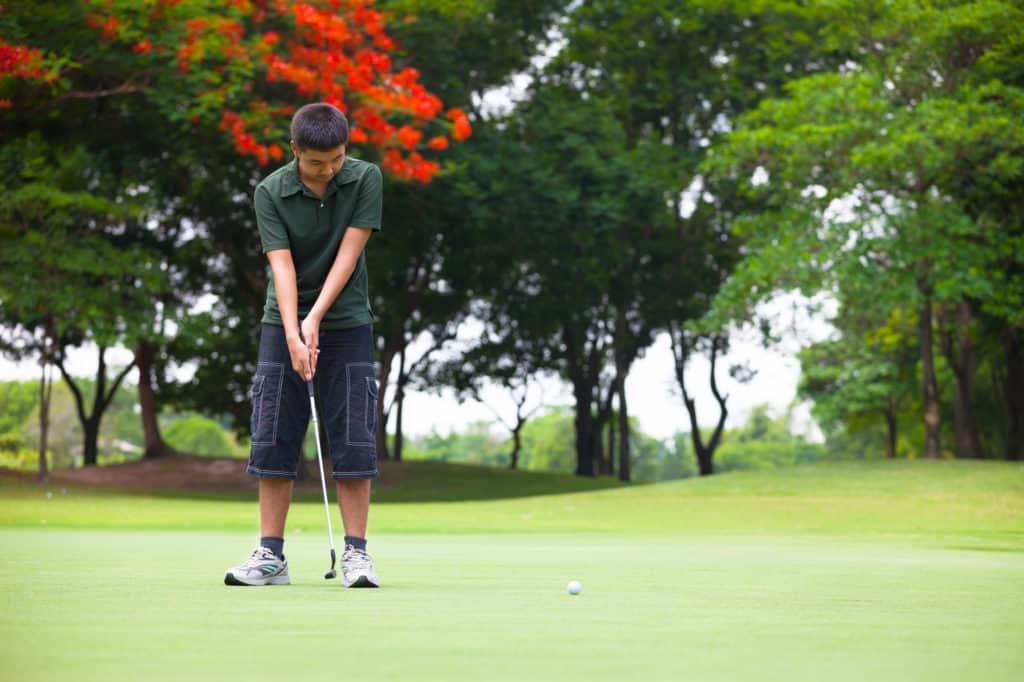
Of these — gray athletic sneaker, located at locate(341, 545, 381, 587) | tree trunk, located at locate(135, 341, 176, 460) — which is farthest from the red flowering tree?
gray athletic sneaker, located at locate(341, 545, 381, 587)

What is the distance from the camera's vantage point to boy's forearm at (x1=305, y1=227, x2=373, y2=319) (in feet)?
19.9

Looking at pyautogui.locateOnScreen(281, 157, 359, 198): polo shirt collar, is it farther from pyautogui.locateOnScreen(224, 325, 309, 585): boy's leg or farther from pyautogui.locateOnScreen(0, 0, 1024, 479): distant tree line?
pyautogui.locateOnScreen(0, 0, 1024, 479): distant tree line

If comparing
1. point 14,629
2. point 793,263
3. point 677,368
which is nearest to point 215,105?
point 793,263

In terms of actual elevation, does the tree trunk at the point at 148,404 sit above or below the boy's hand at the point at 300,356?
above

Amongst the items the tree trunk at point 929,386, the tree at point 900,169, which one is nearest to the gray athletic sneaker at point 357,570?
the tree at point 900,169

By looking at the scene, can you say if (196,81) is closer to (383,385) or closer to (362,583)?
(383,385)

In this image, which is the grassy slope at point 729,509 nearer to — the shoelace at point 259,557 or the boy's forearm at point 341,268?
the boy's forearm at point 341,268

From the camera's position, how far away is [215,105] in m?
21.7

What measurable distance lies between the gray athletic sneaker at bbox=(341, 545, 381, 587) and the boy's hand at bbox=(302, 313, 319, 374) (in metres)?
0.81

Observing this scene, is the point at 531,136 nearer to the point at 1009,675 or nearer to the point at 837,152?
the point at 837,152

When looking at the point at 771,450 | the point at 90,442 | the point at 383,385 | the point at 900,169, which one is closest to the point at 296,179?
the point at 900,169

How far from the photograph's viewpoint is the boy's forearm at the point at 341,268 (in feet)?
19.9

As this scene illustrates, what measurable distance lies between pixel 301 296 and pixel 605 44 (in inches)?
1095

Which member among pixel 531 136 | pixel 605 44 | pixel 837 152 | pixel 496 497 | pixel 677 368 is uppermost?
pixel 605 44
